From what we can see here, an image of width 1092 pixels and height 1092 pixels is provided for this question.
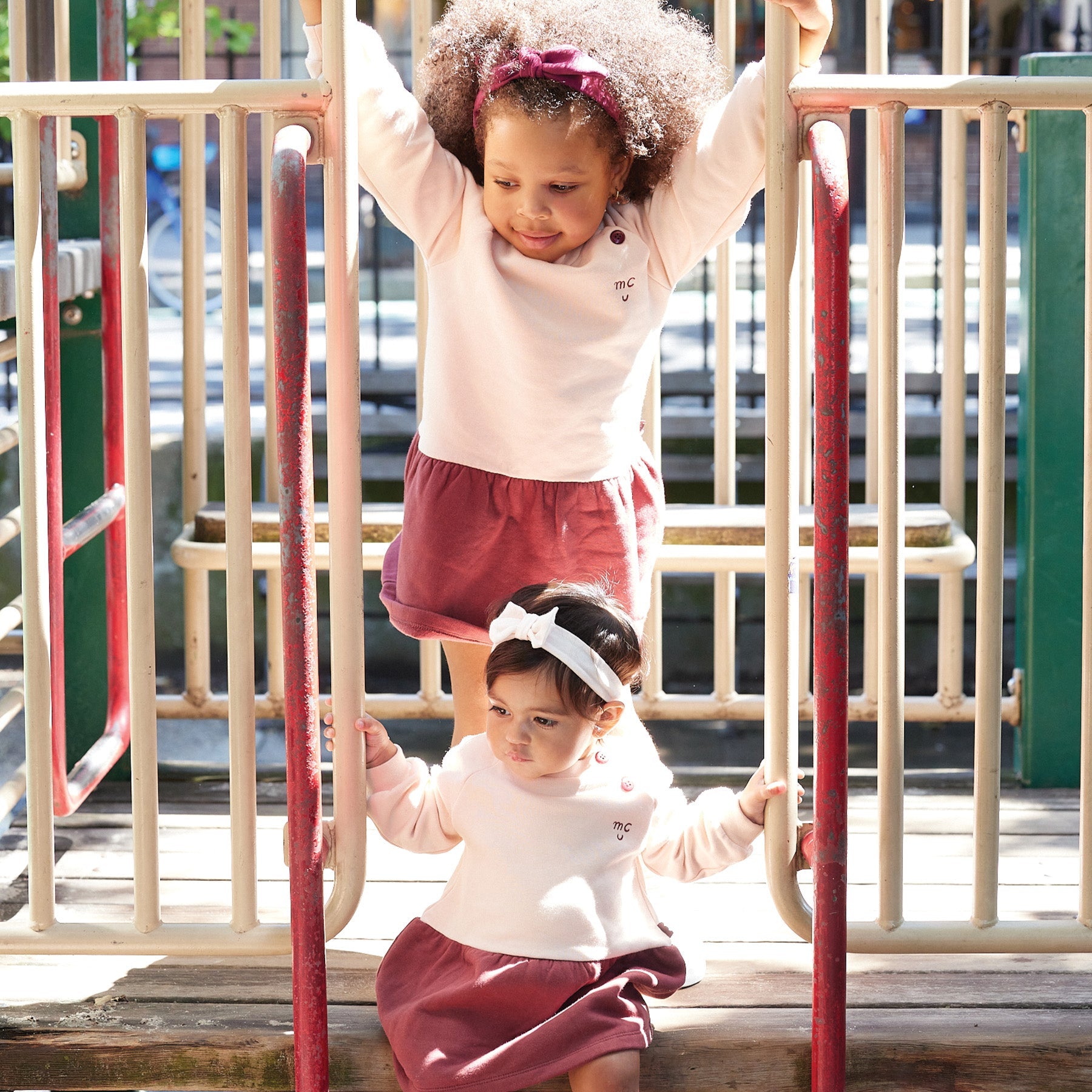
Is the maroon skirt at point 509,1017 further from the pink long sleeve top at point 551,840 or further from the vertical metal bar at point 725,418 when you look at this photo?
the vertical metal bar at point 725,418

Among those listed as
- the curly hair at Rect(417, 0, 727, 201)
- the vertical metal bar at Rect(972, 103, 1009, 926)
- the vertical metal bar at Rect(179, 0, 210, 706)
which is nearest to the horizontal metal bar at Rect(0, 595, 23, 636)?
the vertical metal bar at Rect(179, 0, 210, 706)

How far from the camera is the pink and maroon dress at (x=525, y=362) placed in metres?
1.79

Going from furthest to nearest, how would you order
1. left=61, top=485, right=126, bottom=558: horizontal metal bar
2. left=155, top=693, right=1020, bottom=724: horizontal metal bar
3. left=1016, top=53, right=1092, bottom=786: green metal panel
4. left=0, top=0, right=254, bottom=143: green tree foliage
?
left=0, top=0, right=254, bottom=143: green tree foliage, left=155, top=693, right=1020, bottom=724: horizontal metal bar, left=1016, top=53, right=1092, bottom=786: green metal panel, left=61, top=485, right=126, bottom=558: horizontal metal bar

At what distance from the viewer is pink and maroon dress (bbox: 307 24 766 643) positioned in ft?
5.86

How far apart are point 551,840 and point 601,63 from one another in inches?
35.9

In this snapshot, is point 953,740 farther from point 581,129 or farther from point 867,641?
point 581,129

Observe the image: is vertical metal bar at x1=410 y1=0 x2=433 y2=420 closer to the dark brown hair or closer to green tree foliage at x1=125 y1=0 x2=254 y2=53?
the dark brown hair

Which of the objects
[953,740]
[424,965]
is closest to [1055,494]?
[424,965]

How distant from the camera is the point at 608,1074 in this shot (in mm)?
1672

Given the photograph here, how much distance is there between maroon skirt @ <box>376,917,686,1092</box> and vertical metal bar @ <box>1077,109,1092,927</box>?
0.50 metres

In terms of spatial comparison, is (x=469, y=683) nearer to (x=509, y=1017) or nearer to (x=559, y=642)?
(x=559, y=642)

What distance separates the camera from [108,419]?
2.50m

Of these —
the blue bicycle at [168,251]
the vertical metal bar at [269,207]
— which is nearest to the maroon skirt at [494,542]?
the vertical metal bar at [269,207]

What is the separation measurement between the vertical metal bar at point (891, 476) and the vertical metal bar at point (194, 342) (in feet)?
4.26
